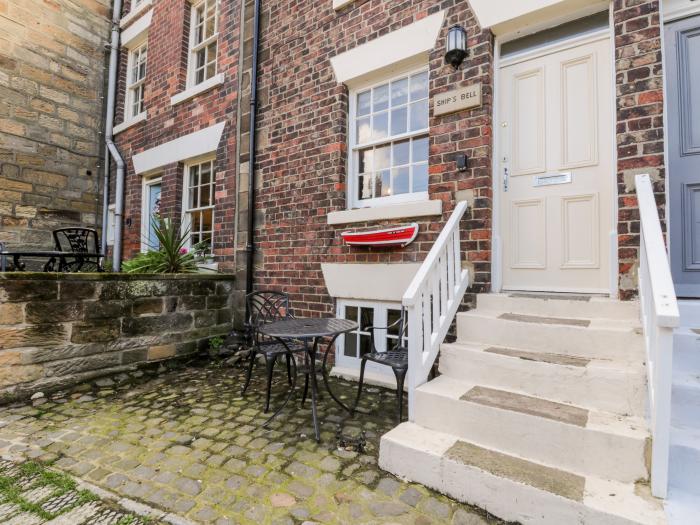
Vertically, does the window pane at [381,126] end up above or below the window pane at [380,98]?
below

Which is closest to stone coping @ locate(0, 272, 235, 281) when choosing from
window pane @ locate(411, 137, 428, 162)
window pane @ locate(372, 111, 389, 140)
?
window pane @ locate(372, 111, 389, 140)

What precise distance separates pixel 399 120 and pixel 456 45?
87 cm

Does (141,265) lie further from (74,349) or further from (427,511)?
(427,511)

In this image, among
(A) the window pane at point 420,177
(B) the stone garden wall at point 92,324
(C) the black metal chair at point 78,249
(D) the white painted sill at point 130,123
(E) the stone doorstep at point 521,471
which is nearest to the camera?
(E) the stone doorstep at point 521,471

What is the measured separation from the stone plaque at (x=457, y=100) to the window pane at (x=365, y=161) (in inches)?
35.8

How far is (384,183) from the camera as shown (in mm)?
4020

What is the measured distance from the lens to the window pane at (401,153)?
3861 mm

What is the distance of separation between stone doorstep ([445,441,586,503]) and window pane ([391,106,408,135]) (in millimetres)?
3032

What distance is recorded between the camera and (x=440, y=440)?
2082mm

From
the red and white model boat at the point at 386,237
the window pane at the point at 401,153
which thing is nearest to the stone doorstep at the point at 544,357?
the red and white model boat at the point at 386,237

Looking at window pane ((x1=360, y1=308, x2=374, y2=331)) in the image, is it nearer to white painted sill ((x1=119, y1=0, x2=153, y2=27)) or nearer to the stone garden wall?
the stone garden wall

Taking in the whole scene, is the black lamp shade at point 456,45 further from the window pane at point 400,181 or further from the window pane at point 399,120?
the window pane at point 400,181

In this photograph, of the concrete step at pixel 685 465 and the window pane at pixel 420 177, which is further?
the window pane at pixel 420 177

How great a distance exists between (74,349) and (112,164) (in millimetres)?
5010
